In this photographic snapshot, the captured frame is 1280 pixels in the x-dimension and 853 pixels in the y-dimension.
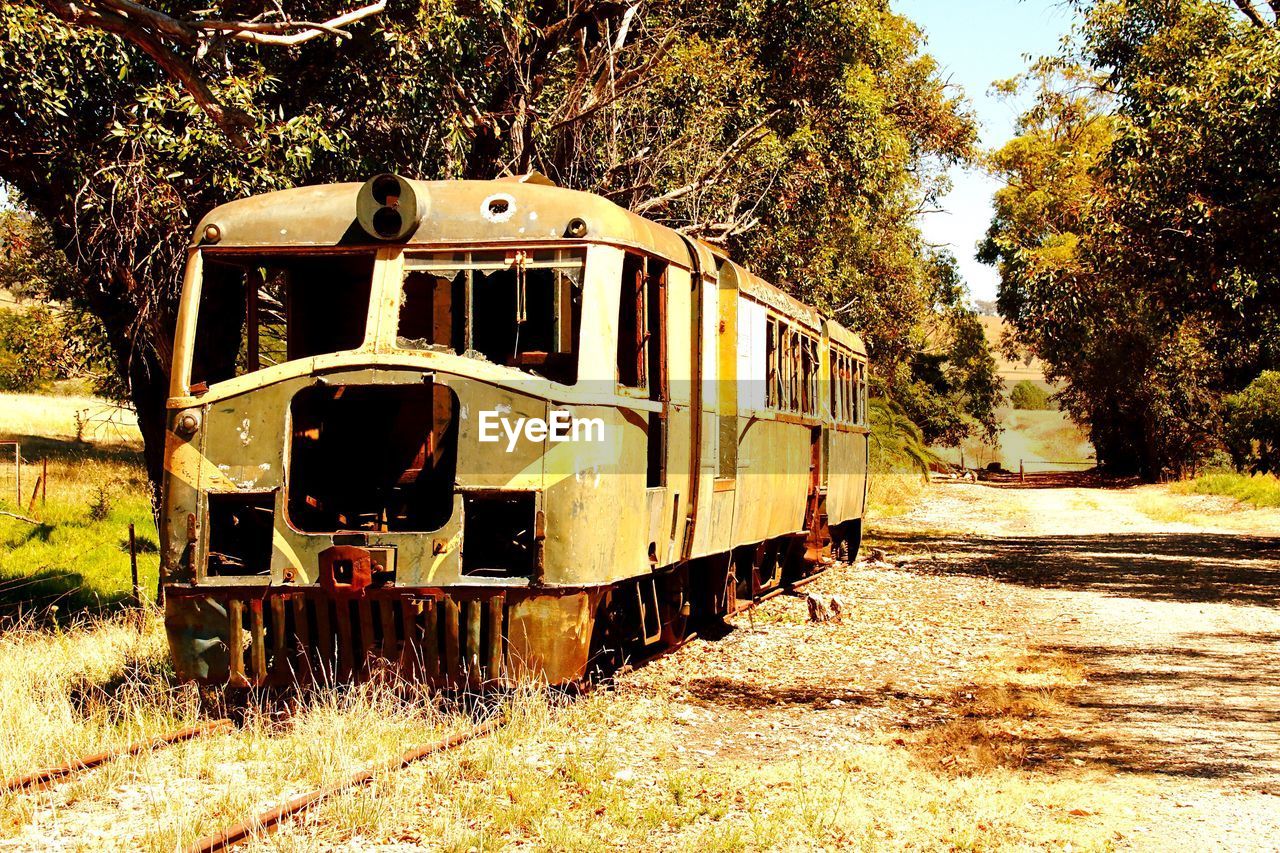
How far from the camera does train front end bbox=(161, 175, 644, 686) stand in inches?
316

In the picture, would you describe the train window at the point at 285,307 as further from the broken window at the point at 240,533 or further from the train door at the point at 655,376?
the train door at the point at 655,376

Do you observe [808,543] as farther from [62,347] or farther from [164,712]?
[62,347]

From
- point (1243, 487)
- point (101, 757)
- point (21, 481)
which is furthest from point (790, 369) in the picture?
point (1243, 487)

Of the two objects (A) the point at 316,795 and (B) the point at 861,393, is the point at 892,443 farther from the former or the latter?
(A) the point at 316,795

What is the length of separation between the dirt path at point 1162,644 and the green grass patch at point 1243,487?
4.29 meters

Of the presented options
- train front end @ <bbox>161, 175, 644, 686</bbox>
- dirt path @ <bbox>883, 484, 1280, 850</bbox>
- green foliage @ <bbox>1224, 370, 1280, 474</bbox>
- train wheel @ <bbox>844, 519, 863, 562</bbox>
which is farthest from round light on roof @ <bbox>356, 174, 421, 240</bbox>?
green foliage @ <bbox>1224, 370, 1280, 474</bbox>

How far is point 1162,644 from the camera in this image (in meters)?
12.4

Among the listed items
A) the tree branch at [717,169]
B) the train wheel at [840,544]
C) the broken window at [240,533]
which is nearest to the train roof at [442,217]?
the broken window at [240,533]

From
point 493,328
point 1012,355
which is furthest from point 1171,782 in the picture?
point 1012,355

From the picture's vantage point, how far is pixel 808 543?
629 inches

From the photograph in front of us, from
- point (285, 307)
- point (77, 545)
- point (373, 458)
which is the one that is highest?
point (285, 307)

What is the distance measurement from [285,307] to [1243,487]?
112 ft

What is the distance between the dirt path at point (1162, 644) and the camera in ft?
23.0

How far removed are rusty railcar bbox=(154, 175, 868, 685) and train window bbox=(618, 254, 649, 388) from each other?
0.05 ft
